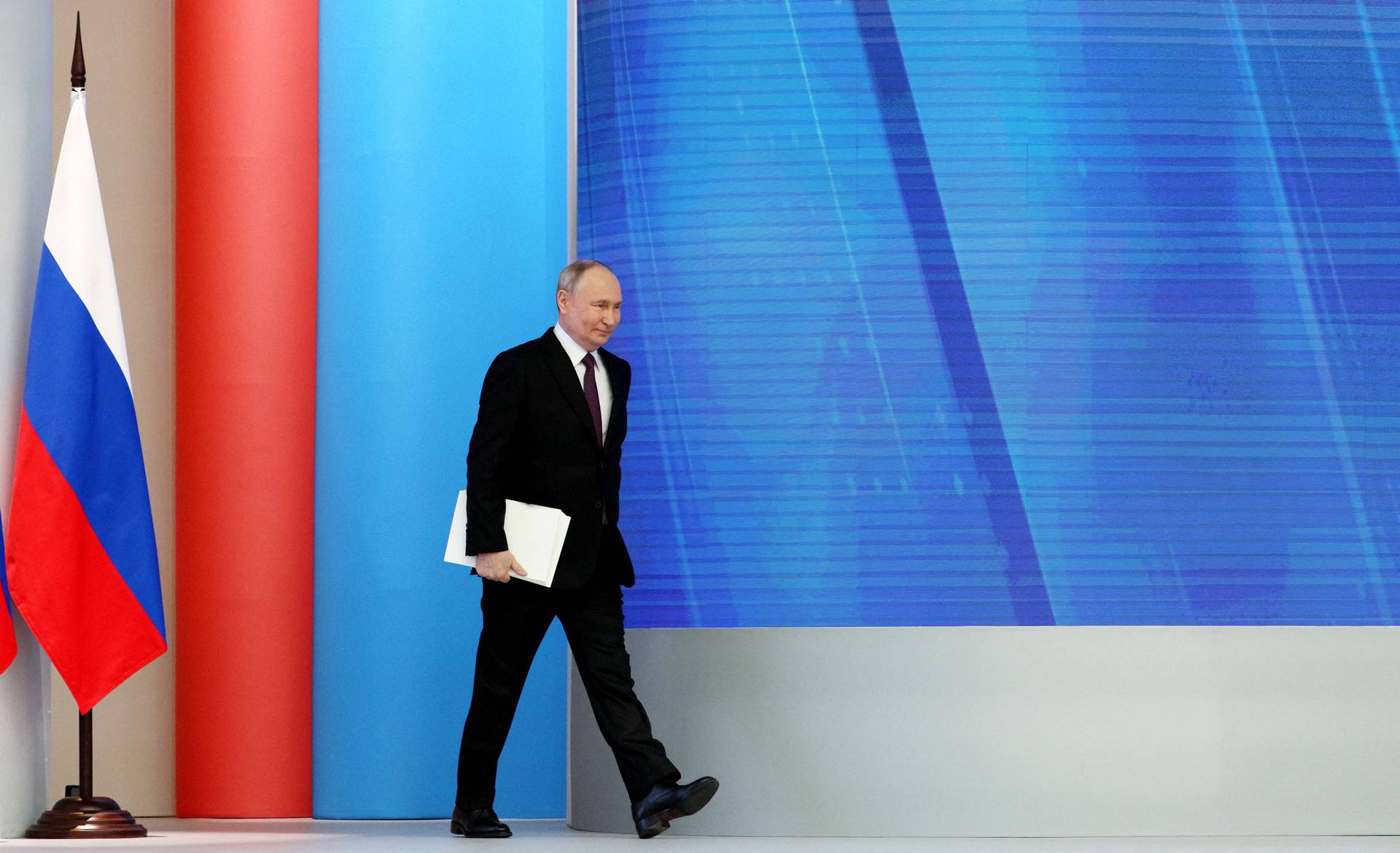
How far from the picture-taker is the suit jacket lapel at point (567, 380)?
4285 mm

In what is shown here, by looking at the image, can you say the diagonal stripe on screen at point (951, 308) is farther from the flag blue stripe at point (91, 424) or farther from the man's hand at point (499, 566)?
the flag blue stripe at point (91, 424)

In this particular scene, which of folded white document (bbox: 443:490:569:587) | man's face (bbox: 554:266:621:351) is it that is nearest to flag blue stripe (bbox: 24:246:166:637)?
folded white document (bbox: 443:490:569:587)

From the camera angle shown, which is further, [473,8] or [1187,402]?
[473,8]

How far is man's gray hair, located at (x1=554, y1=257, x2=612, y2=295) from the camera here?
14.0 feet

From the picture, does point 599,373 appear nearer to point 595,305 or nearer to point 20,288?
point 595,305

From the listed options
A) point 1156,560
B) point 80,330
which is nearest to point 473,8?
point 80,330

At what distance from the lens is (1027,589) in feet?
14.0

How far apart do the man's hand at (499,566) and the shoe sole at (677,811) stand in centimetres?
69

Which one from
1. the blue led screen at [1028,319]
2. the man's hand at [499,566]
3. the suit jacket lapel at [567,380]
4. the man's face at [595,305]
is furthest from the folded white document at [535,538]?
the man's face at [595,305]

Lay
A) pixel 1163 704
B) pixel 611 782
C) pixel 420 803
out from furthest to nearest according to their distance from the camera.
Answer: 1. pixel 420 803
2. pixel 611 782
3. pixel 1163 704

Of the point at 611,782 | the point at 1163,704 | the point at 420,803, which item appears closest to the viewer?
the point at 1163,704

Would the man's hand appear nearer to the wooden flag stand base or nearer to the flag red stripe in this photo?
the flag red stripe

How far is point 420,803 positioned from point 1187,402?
8.76 ft

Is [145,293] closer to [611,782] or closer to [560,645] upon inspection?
[560,645]
